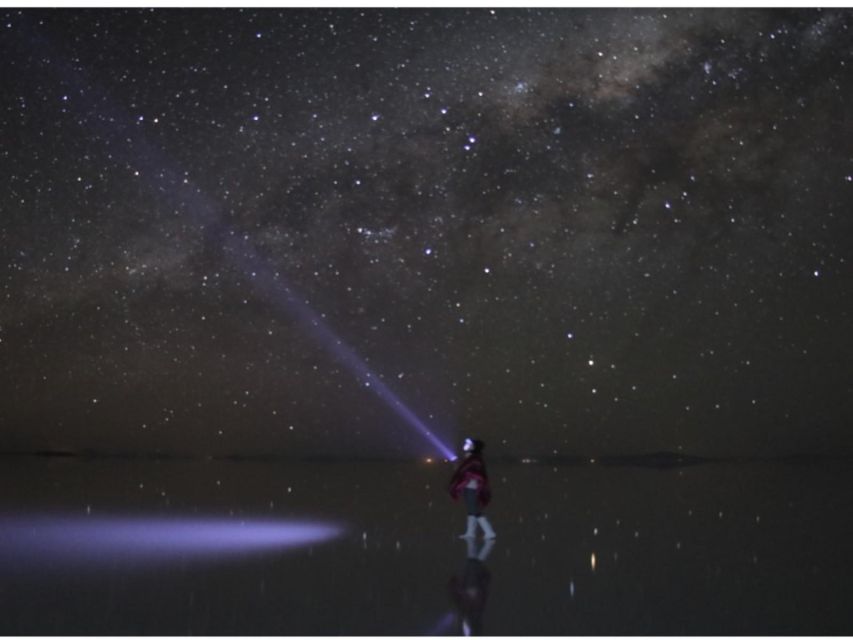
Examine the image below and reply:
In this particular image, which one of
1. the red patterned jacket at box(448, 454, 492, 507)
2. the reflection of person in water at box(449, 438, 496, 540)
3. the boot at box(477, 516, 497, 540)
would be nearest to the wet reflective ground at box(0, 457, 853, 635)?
the boot at box(477, 516, 497, 540)

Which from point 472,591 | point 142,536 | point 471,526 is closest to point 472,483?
point 471,526

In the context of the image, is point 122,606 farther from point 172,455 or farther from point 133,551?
point 172,455

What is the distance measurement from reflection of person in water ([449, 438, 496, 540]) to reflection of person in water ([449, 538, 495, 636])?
2.41ft

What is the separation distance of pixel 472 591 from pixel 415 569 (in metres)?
1.11

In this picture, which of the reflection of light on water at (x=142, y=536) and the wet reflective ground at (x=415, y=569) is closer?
the wet reflective ground at (x=415, y=569)

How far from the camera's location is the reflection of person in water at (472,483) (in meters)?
8.41

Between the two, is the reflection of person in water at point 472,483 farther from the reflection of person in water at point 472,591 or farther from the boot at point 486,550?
the reflection of person in water at point 472,591

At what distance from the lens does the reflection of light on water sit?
7.73 m

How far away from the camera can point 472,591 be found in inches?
237

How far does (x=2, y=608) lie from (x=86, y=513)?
6.45m

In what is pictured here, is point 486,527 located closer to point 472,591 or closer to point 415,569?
point 415,569

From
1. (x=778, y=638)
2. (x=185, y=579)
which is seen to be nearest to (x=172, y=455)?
(x=185, y=579)

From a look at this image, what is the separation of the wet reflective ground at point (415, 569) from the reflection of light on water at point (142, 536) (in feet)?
0.10

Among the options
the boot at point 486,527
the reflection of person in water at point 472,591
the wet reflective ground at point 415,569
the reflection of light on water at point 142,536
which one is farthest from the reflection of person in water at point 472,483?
the reflection of light on water at point 142,536
